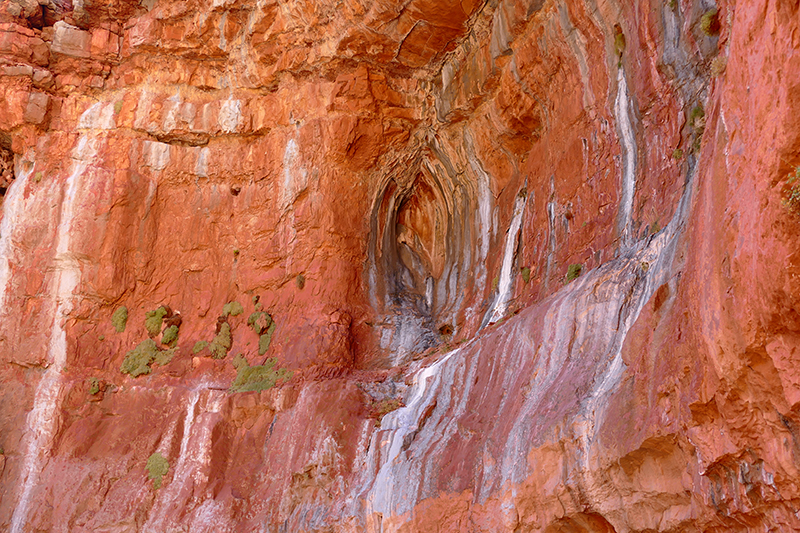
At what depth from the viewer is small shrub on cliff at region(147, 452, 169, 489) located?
13.6m

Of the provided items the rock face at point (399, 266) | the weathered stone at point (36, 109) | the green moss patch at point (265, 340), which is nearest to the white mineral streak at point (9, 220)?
the rock face at point (399, 266)

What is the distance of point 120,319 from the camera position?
1681 centimetres

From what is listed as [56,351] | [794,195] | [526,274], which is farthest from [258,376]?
[794,195]

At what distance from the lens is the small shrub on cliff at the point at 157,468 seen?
44.6ft

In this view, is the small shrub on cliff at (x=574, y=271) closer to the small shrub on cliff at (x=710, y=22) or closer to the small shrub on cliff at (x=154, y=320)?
the small shrub on cliff at (x=710, y=22)

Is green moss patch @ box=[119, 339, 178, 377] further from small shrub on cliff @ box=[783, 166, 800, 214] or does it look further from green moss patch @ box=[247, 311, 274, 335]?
small shrub on cliff @ box=[783, 166, 800, 214]

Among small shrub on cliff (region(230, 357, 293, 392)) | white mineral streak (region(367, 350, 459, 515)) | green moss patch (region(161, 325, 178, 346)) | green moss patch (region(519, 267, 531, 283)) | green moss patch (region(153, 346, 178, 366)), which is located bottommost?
white mineral streak (region(367, 350, 459, 515))

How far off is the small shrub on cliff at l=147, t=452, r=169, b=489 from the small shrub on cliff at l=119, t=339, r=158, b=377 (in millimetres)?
2729

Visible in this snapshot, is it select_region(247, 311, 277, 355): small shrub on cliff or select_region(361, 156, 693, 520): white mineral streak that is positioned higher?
select_region(247, 311, 277, 355): small shrub on cliff

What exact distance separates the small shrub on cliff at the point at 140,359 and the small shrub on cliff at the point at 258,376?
2.49 m

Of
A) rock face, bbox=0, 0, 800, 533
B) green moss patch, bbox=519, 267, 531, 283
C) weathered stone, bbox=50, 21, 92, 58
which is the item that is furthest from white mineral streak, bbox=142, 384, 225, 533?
weathered stone, bbox=50, 21, 92, 58

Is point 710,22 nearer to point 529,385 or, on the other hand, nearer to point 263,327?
point 529,385

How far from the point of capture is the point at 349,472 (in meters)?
11.5

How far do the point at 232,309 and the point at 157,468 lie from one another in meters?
4.58
